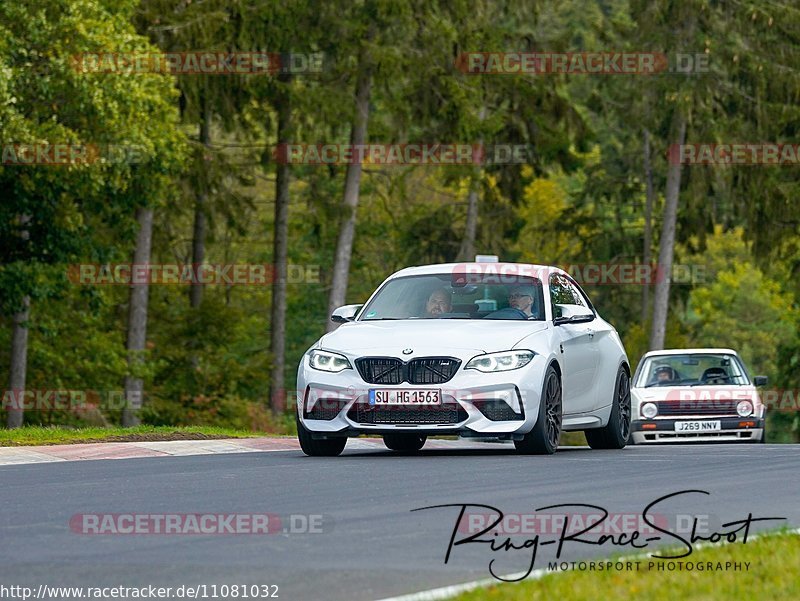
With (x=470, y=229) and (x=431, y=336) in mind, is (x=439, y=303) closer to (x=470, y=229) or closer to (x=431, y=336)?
(x=431, y=336)

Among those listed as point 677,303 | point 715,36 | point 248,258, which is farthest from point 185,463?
point 248,258

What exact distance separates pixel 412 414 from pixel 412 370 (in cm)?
38

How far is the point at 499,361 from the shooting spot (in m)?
14.4

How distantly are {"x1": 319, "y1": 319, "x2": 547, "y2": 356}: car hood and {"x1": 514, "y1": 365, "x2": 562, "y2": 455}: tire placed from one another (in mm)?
499

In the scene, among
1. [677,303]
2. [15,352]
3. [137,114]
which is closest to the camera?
[137,114]

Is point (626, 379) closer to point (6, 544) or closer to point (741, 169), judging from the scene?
point (6, 544)

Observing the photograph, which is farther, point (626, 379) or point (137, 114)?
point (137, 114)

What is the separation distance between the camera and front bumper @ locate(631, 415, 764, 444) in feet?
76.2

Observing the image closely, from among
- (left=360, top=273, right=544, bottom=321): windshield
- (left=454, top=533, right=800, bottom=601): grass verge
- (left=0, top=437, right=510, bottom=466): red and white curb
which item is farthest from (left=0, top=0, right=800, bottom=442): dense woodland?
(left=454, top=533, right=800, bottom=601): grass verge

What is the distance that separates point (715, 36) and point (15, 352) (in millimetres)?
20518

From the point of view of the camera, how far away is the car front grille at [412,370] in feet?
47.1

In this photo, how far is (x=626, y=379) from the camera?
1788cm

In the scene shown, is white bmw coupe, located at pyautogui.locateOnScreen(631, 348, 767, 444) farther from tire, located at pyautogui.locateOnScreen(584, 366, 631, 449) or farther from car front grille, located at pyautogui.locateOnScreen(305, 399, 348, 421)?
car front grille, located at pyautogui.locateOnScreen(305, 399, 348, 421)

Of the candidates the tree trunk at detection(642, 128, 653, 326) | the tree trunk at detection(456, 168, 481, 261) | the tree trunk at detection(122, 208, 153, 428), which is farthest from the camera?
the tree trunk at detection(642, 128, 653, 326)
